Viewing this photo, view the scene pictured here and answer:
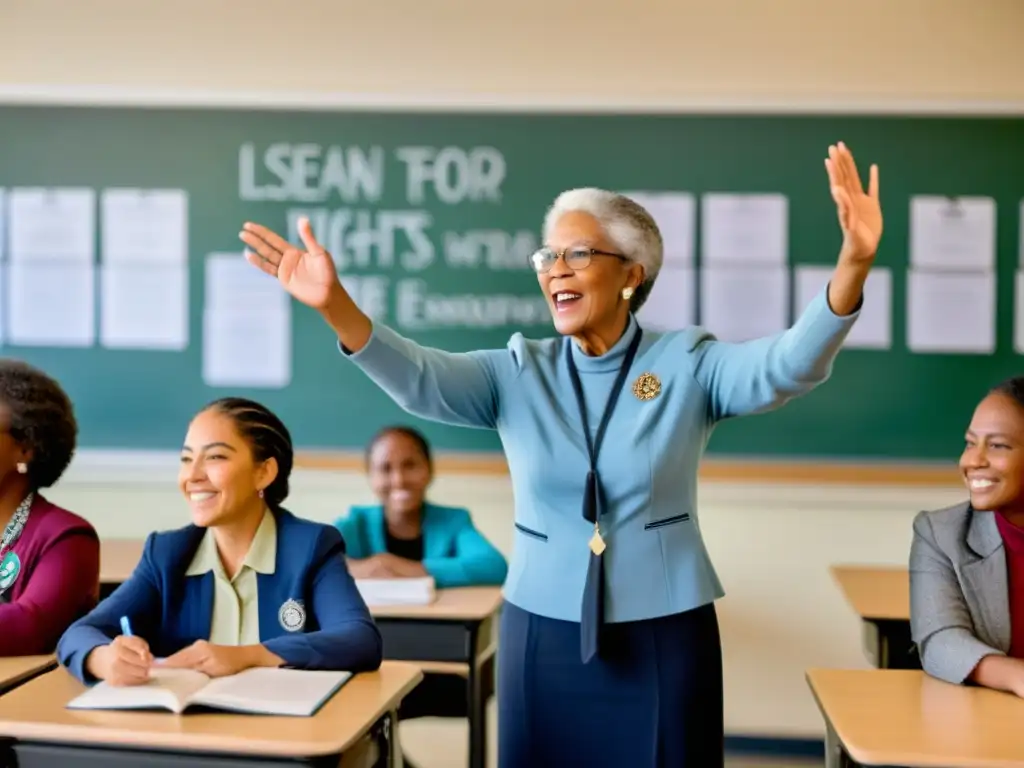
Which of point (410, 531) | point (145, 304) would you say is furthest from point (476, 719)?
point (145, 304)

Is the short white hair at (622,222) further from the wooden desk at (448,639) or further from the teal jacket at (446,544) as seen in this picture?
the teal jacket at (446,544)

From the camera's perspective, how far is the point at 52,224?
4.03m

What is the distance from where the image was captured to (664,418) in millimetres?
1730

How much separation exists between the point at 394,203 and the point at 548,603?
2.53 meters

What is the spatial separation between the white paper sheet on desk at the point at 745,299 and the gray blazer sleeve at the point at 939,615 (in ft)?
5.71

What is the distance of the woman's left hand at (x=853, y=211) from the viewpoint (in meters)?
1.48

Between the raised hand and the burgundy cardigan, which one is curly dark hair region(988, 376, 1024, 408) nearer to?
the raised hand

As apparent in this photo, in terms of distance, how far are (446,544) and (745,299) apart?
1.49 meters

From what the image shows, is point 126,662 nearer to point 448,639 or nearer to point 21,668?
point 21,668

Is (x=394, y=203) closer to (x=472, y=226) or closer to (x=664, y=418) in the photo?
(x=472, y=226)

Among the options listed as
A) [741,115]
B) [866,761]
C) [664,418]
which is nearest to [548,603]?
[664,418]

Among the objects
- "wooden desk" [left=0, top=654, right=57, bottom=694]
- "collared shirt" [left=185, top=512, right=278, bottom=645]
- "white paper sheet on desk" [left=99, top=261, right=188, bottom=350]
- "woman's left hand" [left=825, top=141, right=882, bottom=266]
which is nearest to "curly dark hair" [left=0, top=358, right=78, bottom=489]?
"wooden desk" [left=0, top=654, right=57, bottom=694]

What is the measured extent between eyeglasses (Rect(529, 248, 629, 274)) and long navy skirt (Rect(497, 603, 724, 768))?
606mm

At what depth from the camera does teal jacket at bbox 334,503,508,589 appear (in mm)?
3051
